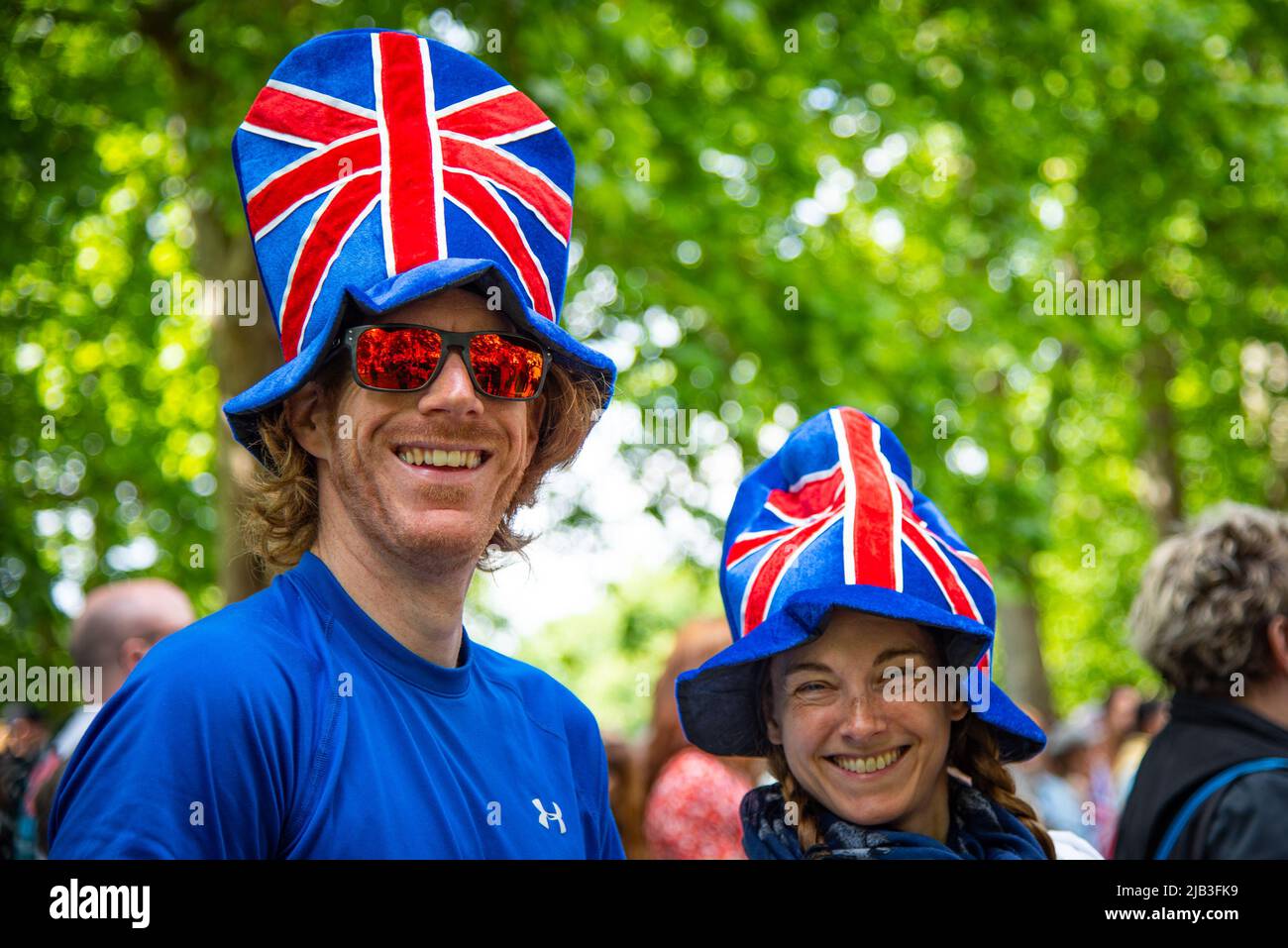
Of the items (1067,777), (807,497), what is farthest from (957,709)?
(1067,777)

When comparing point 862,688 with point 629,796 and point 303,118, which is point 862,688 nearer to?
point 303,118

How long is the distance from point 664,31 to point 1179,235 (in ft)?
18.9

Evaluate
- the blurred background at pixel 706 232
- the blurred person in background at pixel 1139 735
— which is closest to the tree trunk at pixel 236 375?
the blurred background at pixel 706 232

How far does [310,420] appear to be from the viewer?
200cm

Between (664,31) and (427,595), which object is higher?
(664,31)

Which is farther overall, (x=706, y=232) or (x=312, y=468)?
(x=706, y=232)

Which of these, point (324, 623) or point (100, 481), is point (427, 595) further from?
point (100, 481)

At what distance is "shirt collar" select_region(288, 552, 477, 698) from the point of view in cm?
188

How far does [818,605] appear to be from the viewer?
7.53 ft

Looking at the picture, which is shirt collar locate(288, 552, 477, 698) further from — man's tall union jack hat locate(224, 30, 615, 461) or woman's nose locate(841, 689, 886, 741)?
woman's nose locate(841, 689, 886, 741)

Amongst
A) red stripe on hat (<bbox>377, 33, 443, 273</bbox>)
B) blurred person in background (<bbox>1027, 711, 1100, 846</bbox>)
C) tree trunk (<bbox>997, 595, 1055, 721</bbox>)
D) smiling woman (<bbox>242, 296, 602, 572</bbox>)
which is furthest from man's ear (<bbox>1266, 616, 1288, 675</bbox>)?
tree trunk (<bbox>997, 595, 1055, 721</bbox>)

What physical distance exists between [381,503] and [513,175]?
575 mm

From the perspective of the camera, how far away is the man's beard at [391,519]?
73.7 inches

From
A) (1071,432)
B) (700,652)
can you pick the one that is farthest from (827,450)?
(1071,432)
